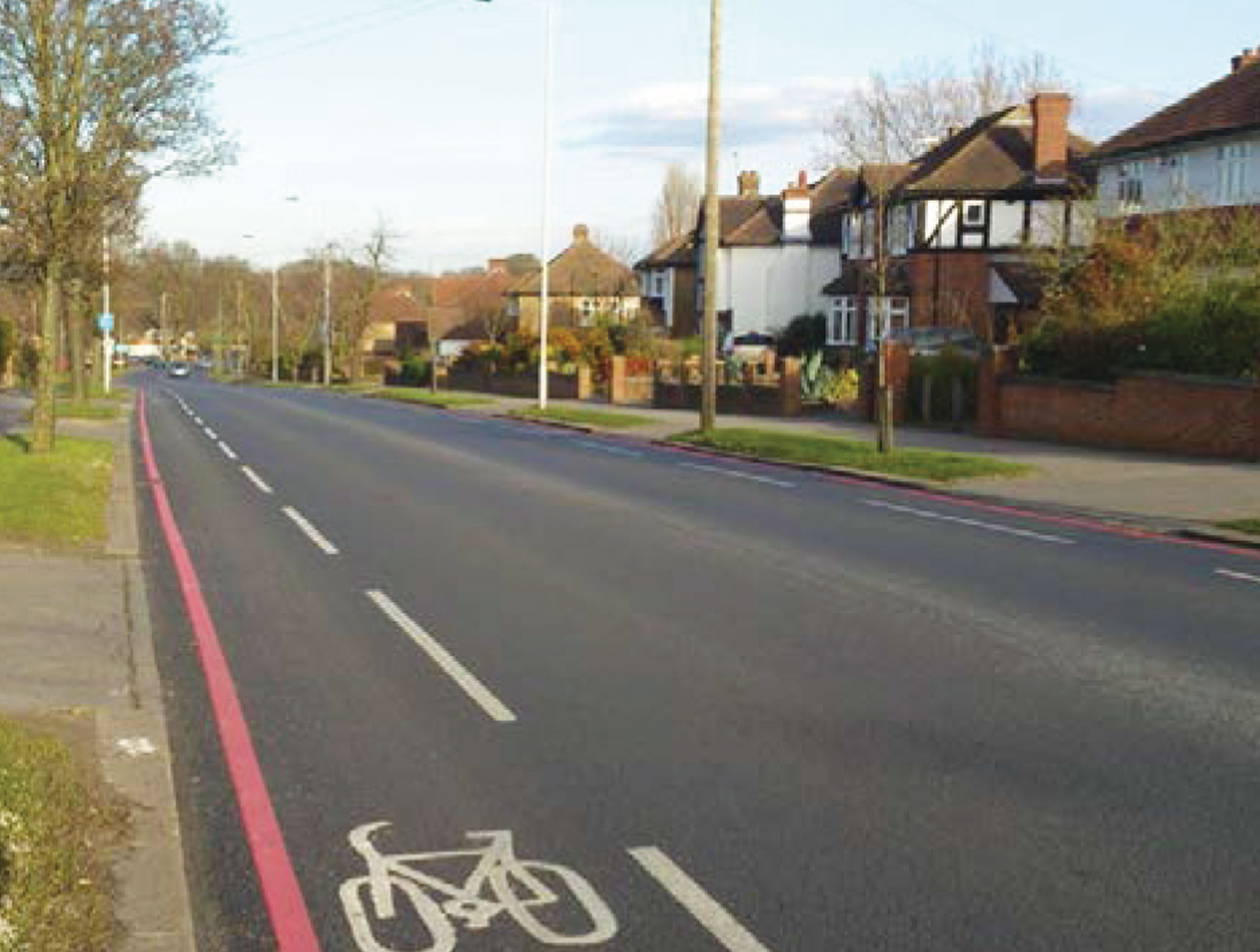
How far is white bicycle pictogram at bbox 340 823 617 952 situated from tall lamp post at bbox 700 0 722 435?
967 inches

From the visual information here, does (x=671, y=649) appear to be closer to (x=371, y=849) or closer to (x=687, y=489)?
(x=371, y=849)

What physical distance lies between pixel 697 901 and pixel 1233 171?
37852 millimetres

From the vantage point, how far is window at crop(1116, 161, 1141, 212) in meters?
41.8

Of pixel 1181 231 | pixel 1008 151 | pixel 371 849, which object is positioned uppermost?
pixel 1008 151

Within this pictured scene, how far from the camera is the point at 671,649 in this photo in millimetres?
8914

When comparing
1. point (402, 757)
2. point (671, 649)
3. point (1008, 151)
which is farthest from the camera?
point (1008, 151)

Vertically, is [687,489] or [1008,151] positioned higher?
[1008,151]

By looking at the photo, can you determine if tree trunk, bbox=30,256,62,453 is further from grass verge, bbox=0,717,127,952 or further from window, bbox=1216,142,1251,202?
window, bbox=1216,142,1251,202

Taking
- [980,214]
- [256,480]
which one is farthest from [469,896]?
[980,214]

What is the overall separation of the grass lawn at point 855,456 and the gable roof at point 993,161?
77.4ft

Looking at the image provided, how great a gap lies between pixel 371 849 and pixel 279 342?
112 metres

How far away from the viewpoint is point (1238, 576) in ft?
40.6

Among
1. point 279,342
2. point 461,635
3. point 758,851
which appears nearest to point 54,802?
point 758,851

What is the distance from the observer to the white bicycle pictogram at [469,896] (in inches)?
180
